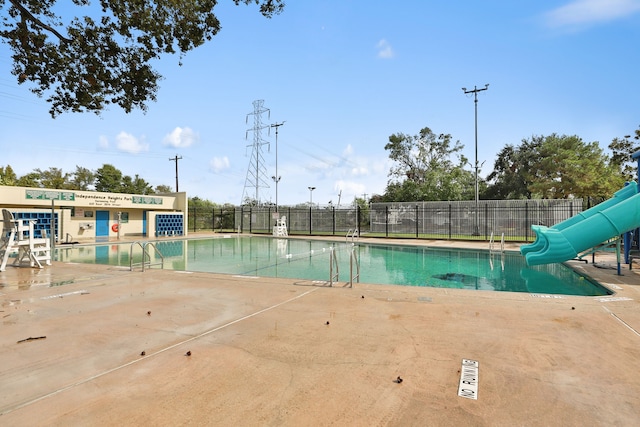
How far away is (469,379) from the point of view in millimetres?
2924

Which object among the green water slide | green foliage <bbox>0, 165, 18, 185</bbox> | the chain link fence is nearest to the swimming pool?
the green water slide

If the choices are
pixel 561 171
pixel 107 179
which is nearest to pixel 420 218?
pixel 561 171

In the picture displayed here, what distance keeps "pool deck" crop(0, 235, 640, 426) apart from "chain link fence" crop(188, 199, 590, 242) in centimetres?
1658

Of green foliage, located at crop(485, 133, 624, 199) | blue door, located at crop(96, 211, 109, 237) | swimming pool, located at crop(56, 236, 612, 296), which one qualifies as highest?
green foliage, located at crop(485, 133, 624, 199)

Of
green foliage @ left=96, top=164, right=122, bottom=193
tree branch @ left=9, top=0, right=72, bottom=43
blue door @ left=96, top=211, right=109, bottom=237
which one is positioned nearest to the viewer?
tree branch @ left=9, top=0, right=72, bottom=43

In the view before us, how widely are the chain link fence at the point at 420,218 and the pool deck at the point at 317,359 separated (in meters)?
16.6

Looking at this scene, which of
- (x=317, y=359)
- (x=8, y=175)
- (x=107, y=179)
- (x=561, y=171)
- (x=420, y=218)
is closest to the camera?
(x=317, y=359)

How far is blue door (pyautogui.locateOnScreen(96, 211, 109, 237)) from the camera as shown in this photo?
24.3 m

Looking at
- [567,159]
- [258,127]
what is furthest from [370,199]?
[567,159]

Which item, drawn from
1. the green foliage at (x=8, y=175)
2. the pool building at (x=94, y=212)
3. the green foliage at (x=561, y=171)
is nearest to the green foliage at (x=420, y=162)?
the green foliage at (x=561, y=171)

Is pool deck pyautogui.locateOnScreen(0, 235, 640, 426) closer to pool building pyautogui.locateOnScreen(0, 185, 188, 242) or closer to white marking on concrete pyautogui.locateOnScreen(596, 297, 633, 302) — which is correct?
white marking on concrete pyautogui.locateOnScreen(596, 297, 633, 302)

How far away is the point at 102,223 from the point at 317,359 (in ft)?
86.6

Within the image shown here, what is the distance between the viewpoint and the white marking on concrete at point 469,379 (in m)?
2.69

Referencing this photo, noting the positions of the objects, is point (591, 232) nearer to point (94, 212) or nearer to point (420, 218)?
point (420, 218)
